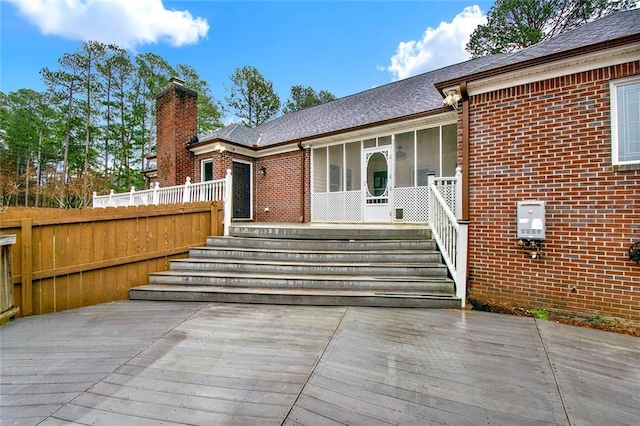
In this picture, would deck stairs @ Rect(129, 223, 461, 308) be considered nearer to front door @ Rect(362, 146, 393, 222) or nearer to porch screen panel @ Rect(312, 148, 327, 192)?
front door @ Rect(362, 146, 393, 222)

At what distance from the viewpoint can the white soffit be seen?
359cm

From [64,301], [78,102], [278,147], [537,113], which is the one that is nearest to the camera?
[64,301]

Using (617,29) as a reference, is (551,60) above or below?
below

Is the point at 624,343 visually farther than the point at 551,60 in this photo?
No

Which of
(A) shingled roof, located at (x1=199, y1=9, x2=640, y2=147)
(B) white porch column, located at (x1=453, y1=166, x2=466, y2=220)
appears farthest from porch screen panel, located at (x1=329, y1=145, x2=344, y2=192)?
(B) white porch column, located at (x1=453, y1=166, x2=466, y2=220)

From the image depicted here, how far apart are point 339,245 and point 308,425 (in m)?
3.73

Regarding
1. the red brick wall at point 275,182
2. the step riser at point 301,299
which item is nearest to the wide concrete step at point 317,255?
the step riser at point 301,299

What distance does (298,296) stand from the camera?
13.5 ft

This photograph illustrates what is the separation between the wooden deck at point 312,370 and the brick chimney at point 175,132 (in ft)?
25.6

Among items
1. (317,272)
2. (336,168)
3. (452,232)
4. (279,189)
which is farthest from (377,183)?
(317,272)

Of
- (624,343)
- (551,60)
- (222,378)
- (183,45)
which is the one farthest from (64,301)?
(183,45)

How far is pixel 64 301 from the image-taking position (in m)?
3.88

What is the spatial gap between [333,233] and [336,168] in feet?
13.7

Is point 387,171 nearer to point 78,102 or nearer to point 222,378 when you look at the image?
point 222,378
